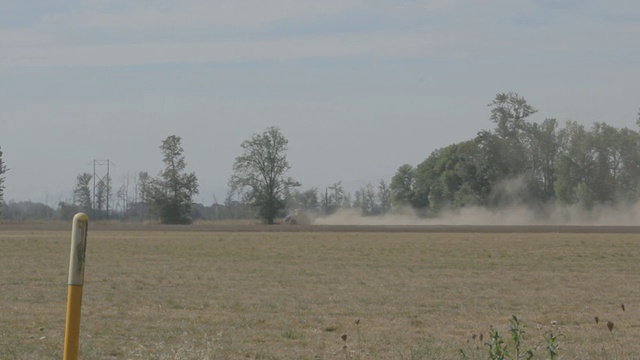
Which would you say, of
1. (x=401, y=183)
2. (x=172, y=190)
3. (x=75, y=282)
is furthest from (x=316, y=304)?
(x=401, y=183)

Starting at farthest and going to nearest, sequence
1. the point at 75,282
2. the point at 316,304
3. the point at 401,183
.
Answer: the point at 401,183, the point at 316,304, the point at 75,282

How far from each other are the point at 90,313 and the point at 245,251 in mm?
25229

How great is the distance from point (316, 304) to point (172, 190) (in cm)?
9649

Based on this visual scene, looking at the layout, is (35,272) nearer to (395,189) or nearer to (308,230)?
(308,230)

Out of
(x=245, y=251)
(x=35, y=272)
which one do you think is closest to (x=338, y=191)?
(x=245, y=251)

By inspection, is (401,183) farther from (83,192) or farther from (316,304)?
(316,304)

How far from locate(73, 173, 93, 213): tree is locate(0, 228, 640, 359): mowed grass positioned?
4606 inches

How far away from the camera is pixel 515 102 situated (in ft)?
381

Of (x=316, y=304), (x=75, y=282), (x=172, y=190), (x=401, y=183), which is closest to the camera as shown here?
(x=75, y=282)

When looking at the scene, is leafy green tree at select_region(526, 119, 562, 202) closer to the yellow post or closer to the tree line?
the tree line

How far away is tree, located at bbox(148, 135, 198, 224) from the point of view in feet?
368

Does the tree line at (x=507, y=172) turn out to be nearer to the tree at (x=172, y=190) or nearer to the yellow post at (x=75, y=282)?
the tree at (x=172, y=190)

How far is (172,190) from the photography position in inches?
4498

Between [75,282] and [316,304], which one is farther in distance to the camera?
[316,304]
